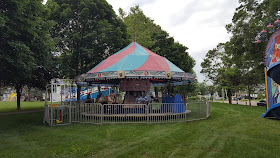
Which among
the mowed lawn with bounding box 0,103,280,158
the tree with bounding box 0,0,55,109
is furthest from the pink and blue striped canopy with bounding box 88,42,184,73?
the mowed lawn with bounding box 0,103,280,158

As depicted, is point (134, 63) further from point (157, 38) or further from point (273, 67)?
point (157, 38)

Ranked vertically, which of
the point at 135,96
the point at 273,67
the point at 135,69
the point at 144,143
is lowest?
the point at 144,143

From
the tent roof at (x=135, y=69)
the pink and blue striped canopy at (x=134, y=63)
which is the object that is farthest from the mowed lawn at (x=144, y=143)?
the pink and blue striped canopy at (x=134, y=63)

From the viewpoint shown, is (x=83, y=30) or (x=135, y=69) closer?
(x=135, y=69)

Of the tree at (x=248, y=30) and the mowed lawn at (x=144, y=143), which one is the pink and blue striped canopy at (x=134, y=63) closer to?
the mowed lawn at (x=144, y=143)

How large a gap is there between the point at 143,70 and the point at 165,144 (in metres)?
6.10

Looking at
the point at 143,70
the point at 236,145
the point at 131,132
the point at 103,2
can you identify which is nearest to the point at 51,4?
the point at 103,2

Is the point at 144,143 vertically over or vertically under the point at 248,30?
under

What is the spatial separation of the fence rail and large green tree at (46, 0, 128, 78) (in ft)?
25.7

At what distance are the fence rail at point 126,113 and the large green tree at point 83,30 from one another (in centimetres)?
782

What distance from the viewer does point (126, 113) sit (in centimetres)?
1199

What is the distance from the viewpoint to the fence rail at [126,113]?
10959mm

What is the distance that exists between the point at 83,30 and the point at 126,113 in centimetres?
1155

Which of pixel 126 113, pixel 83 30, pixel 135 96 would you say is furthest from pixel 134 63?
pixel 83 30
